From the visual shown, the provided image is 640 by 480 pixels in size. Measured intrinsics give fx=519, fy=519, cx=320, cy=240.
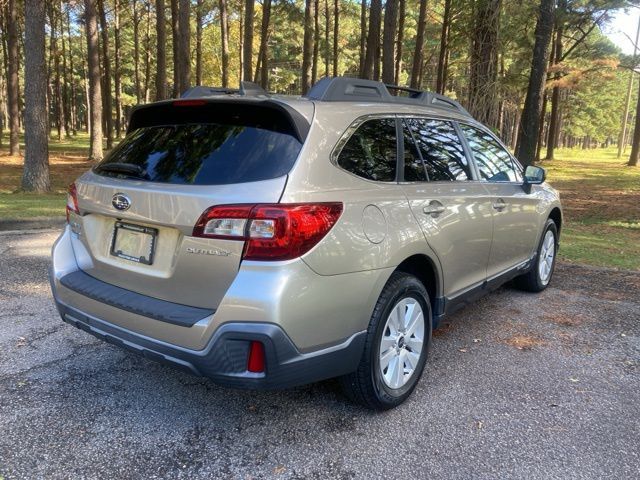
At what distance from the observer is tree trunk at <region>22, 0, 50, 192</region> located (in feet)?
39.2

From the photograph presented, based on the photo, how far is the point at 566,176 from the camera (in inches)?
957

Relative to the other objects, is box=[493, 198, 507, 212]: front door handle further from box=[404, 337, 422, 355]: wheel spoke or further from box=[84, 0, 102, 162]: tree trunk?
box=[84, 0, 102, 162]: tree trunk

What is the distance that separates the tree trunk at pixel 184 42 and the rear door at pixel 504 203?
12761 millimetres

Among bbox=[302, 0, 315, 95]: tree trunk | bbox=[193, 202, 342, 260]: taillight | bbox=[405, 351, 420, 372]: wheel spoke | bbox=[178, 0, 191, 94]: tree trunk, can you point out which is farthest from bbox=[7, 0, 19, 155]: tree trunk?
bbox=[405, 351, 420, 372]: wheel spoke

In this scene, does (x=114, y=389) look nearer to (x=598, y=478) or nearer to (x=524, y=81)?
(x=598, y=478)

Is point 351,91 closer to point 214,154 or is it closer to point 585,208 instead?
point 214,154

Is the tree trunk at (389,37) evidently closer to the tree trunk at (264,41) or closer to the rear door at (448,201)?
the tree trunk at (264,41)

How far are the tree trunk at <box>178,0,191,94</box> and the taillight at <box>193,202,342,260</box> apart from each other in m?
14.2

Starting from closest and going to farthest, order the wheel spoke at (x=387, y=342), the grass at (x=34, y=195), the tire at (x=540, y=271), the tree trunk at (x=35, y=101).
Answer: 1. the wheel spoke at (x=387, y=342)
2. the tire at (x=540, y=271)
3. the grass at (x=34, y=195)
4. the tree trunk at (x=35, y=101)

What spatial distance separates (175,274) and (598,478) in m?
2.34

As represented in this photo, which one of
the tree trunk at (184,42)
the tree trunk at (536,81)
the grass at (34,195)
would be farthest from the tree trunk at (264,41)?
the tree trunk at (536,81)

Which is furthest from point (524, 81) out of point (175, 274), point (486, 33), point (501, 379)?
point (175, 274)

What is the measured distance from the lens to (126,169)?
3.00 m

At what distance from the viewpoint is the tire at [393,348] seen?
115 inches
